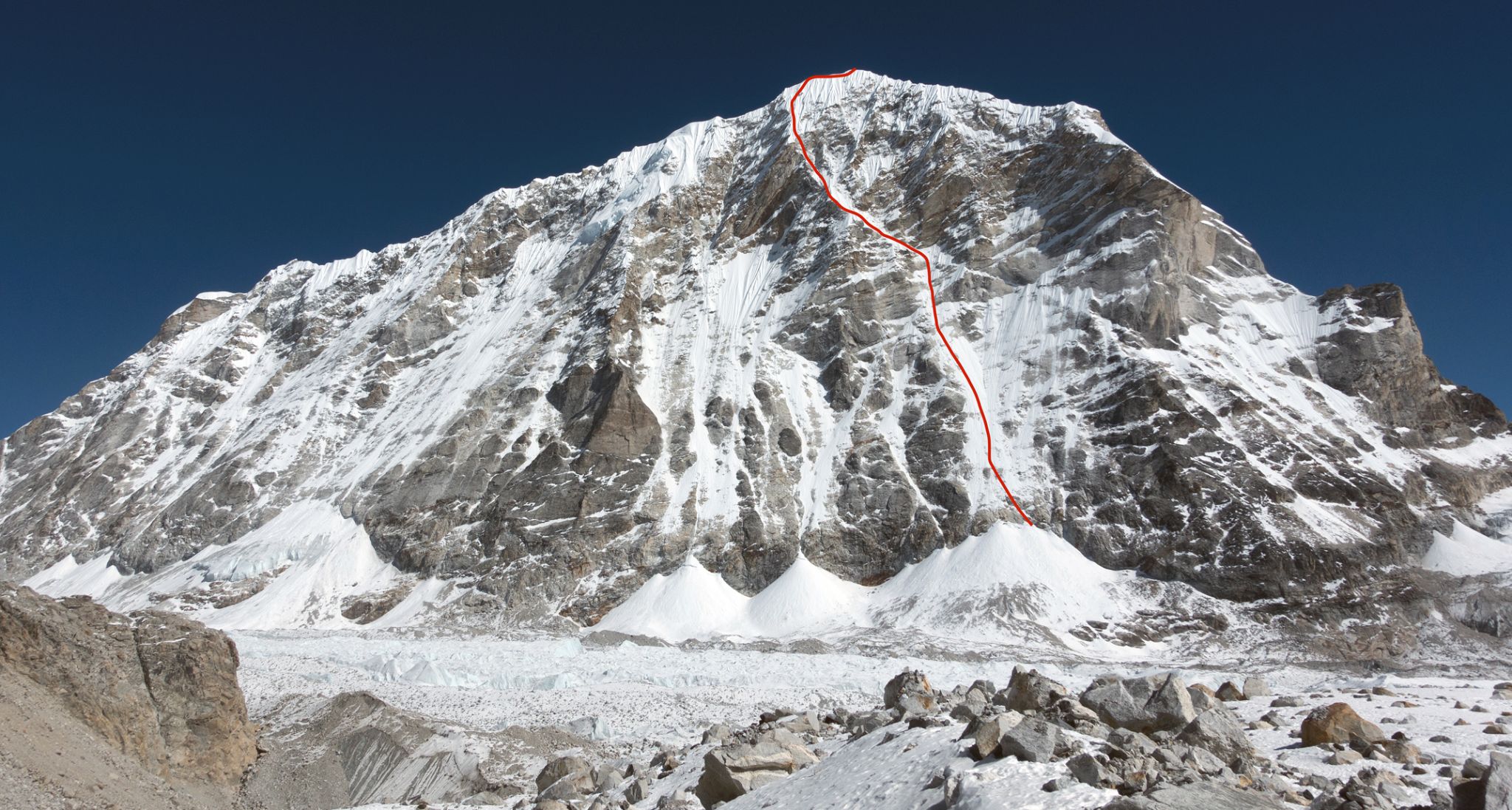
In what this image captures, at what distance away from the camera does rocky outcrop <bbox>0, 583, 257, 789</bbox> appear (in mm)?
15125

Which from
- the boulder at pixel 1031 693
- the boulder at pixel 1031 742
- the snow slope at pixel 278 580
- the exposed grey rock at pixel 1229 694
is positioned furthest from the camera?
the snow slope at pixel 278 580

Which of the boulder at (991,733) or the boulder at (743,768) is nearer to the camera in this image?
the boulder at (991,733)

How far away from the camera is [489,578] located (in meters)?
63.3

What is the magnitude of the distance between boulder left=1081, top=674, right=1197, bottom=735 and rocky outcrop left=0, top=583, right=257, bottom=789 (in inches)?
664

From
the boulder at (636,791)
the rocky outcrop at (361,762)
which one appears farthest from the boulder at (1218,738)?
the rocky outcrop at (361,762)

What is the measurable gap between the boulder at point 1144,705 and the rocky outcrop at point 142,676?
16.9 metres

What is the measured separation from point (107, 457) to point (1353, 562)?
403 ft

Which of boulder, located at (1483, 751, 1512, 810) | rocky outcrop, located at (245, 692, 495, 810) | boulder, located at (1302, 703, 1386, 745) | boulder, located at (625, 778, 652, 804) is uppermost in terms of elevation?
boulder, located at (1483, 751, 1512, 810)

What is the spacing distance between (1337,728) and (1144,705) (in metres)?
2.81

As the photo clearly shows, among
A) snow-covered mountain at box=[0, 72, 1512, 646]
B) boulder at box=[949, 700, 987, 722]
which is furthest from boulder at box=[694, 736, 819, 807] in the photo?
snow-covered mountain at box=[0, 72, 1512, 646]

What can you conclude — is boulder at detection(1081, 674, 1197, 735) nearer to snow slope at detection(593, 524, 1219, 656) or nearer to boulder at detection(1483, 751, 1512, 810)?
boulder at detection(1483, 751, 1512, 810)

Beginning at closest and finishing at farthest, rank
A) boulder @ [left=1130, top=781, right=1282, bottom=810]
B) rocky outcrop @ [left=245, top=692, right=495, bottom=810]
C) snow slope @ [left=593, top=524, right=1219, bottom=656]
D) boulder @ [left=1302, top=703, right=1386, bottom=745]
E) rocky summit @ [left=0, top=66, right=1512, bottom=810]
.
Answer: boulder @ [left=1130, top=781, right=1282, bottom=810] < boulder @ [left=1302, top=703, right=1386, bottom=745] < rocky summit @ [left=0, top=66, right=1512, bottom=810] < rocky outcrop @ [left=245, top=692, right=495, bottom=810] < snow slope @ [left=593, top=524, right=1219, bottom=656]

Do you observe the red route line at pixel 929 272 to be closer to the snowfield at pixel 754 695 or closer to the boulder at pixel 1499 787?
the snowfield at pixel 754 695

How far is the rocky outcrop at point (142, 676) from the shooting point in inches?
595
